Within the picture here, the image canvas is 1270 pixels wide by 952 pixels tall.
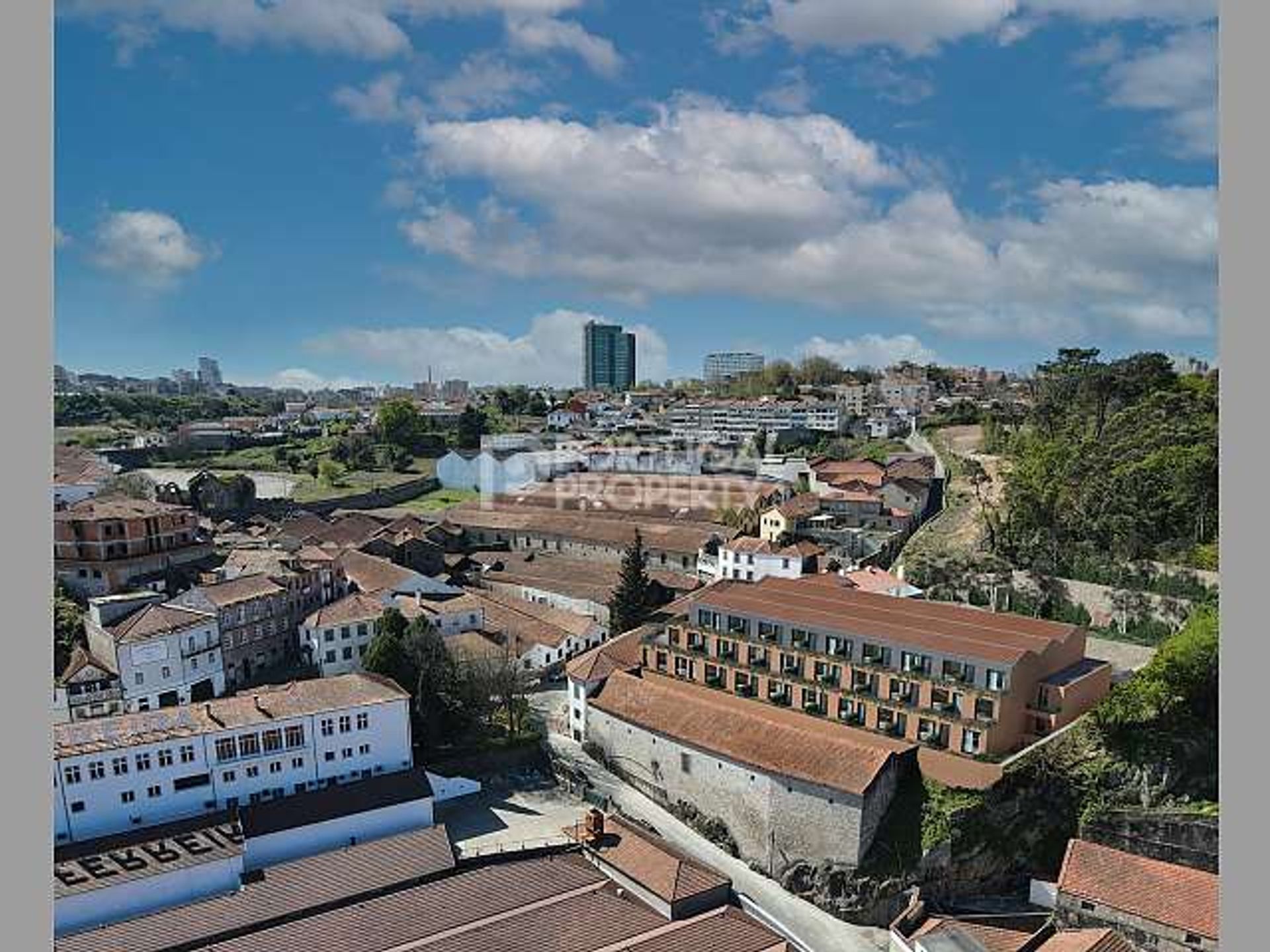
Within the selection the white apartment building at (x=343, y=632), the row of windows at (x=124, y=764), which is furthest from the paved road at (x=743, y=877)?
the row of windows at (x=124, y=764)

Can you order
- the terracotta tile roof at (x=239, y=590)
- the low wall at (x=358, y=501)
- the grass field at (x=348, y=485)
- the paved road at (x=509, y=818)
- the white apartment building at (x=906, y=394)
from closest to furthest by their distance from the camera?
1. the paved road at (x=509, y=818)
2. the terracotta tile roof at (x=239, y=590)
3. the low wall at (x=358, y=501)
4. the grass field at (x=348, y=485)
5. the white apartment building at (x=906, y=394)

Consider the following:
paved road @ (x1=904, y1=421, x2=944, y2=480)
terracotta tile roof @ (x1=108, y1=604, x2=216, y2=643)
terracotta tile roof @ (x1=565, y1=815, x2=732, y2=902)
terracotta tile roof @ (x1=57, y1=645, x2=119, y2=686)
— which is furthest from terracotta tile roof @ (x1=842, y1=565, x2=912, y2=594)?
terracotta tile roof @ (x1=57, y1=645, x2=119, y2=686)

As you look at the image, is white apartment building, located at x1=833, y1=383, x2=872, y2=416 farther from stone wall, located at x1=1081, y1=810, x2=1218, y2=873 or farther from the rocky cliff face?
stone wall, located at x1=1081, y1=810, x2=1218, y2=873

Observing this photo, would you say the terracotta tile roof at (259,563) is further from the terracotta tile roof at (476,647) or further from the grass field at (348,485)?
the grass field at (348,485)

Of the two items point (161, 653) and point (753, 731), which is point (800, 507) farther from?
point (161, 653)

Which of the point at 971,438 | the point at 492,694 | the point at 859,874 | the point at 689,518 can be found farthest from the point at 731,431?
the point at 859,874

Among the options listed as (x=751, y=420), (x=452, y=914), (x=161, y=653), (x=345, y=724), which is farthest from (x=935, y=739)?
(x=751, y=420)
